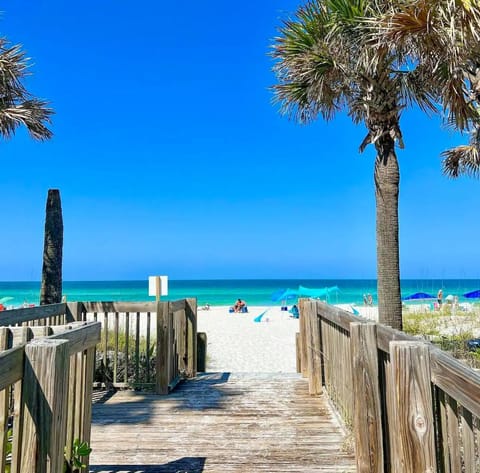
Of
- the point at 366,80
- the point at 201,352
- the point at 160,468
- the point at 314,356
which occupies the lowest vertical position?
the point at 160,468

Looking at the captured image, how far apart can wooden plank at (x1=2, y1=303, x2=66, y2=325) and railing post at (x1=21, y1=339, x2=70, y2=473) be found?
8.21ft

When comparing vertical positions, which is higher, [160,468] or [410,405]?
[410,405]

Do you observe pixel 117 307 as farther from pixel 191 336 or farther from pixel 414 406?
pixel 414 406

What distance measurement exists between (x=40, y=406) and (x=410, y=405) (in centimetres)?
148

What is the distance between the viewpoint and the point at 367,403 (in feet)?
7.89

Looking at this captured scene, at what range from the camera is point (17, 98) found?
7.49m

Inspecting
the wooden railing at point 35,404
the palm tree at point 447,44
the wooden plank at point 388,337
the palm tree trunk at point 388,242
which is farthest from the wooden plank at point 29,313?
the palm tree at point 447,44

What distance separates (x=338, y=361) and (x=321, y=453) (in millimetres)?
880

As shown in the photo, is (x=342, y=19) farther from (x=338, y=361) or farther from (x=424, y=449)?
(x=424, y=449)

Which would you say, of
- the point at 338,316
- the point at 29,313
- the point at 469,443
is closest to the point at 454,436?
the point at 469,443

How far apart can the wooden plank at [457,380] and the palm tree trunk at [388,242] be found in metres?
4.52

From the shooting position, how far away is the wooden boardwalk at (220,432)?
10.3 ft

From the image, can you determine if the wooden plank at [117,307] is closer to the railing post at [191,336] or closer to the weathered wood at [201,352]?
the railing post at [191,336]

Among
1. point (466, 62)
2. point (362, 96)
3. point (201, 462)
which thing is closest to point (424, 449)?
point (201, 462)
